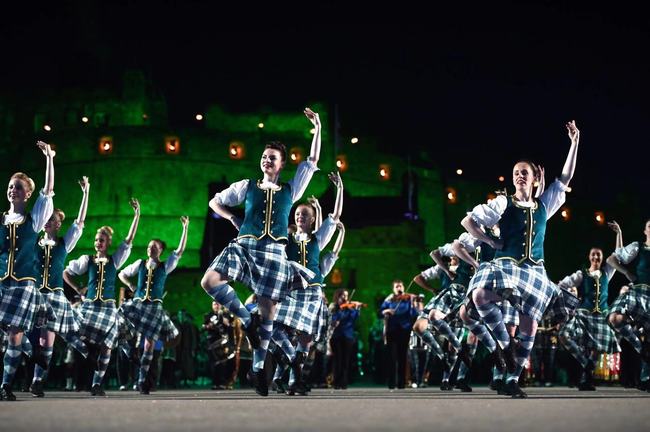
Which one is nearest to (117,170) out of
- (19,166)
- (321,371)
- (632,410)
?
(19,166)

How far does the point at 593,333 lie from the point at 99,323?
646 centimetres

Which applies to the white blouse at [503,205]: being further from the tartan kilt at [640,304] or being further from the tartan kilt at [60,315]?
the tartan kilt at [60,315]

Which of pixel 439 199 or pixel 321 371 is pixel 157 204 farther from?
pixel 321 371

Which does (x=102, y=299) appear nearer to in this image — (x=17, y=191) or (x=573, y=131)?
(x=17, y=191)

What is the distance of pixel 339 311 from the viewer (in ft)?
51.2

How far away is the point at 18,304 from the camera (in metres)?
8.52

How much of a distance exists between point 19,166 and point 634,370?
48.1m

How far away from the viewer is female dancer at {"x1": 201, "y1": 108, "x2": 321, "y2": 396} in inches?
330

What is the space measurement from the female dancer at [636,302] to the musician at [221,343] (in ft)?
22.5

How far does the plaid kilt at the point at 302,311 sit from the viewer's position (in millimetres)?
10250

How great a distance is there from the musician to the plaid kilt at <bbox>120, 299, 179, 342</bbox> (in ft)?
12.3

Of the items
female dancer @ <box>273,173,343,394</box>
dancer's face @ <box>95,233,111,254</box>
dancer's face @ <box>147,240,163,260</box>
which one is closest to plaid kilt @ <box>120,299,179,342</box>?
dancer's face @ <box>147,240,163,260</box>

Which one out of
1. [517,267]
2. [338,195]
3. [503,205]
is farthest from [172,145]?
[517,267]

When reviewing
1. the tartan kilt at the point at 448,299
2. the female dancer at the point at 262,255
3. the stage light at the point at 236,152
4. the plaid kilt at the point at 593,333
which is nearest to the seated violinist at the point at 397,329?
the tartan kilt at the point at 448,299
